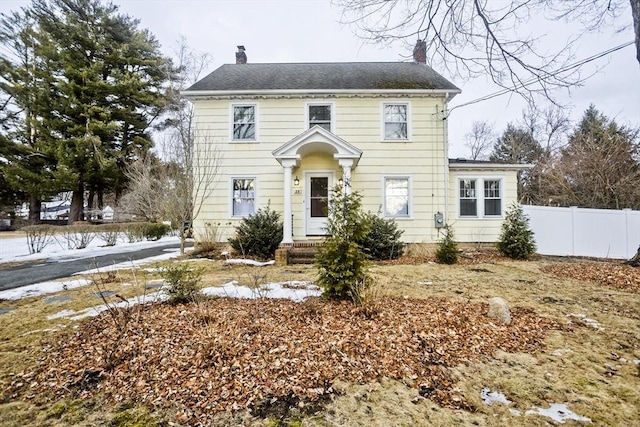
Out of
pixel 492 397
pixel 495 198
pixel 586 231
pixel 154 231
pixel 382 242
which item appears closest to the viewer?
pixel 492 397

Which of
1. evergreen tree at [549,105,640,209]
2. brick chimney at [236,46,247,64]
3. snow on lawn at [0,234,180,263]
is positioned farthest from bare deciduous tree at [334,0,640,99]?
snow on lawn at [0,234,180,263]

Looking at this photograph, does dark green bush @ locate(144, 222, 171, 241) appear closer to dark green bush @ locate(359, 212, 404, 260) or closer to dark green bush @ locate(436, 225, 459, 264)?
dark green bush @ locate(359, 212, 404, 260)

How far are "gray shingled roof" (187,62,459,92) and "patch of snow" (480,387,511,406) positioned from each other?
390 inches

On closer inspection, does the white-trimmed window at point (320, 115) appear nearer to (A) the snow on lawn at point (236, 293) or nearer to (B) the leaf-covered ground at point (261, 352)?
(A) the snow on lawn at point (236, 293)

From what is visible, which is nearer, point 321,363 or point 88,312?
point 321,363

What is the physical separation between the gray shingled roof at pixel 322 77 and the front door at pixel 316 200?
3266 mm

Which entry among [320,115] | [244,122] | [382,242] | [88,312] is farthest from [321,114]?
[88,312]

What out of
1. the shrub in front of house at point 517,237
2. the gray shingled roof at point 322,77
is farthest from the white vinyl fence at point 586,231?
the gray shingled roof at point 322,77

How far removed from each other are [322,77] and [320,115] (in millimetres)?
1798

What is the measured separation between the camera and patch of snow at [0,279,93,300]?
518 cm

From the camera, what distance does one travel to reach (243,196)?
34.2 feet

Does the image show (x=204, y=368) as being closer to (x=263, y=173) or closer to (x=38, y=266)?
(x=263, y=173)

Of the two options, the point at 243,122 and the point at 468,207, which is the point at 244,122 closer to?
the point at 243,122

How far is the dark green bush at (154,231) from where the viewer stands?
15610 mm
